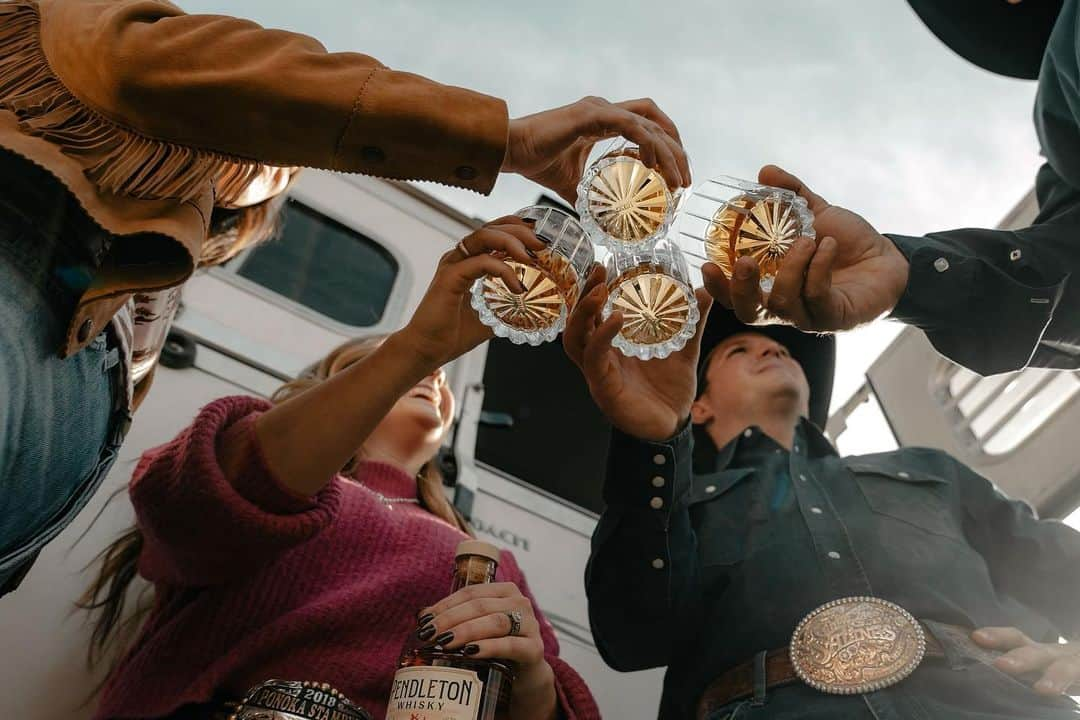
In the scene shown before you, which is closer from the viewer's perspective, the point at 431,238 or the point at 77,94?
the point at 77,94

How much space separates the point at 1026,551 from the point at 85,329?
1.50 metres

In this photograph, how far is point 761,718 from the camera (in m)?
1.23

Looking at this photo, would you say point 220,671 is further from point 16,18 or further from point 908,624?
point 908,624

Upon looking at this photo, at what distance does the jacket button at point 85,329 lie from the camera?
2.77 ft

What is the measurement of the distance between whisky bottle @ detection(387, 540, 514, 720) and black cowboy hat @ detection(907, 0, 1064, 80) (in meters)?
1.07

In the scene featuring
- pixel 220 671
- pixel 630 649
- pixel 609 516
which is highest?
pixel 609 516

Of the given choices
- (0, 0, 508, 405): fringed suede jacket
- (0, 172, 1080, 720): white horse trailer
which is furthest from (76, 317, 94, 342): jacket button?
(0, 172, 1080, 720): white horse trailer

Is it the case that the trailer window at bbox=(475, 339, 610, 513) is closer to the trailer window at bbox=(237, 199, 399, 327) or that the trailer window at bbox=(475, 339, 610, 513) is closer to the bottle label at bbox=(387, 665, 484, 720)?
the trailer window at bbox=(237, 199, 399, 327)

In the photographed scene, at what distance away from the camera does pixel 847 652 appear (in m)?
1.22

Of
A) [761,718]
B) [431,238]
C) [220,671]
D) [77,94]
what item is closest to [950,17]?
[761,718]

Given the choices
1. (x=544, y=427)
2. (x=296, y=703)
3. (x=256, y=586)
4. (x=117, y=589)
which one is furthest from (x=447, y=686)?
(x=544, y=427)

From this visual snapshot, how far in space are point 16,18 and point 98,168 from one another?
21cm

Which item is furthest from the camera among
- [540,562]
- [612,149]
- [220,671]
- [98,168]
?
[540,562]

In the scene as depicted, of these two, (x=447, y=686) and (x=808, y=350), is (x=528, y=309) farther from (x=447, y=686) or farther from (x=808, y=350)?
(x=808, y=350)
